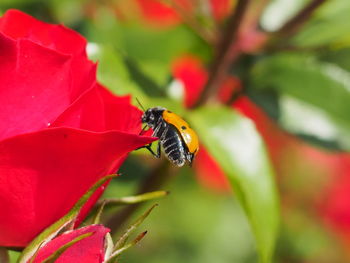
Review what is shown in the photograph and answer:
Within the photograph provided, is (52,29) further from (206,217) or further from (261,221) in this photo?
(206,217)

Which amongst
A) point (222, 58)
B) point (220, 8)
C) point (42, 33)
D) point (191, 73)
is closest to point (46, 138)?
point (42, 33)

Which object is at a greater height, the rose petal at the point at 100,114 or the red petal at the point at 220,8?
the rose petal at the point at 100,114

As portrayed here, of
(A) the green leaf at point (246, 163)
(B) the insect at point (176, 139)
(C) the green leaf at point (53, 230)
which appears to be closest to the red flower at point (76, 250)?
(C) the green leaf at point (53, 230)

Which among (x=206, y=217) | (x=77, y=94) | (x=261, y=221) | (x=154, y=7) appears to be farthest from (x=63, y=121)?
(x=206, y=217)

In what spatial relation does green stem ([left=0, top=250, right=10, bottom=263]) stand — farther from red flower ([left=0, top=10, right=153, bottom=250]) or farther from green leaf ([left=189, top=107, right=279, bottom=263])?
green leaf ([left=189, top=107, right=279, bottom=263])

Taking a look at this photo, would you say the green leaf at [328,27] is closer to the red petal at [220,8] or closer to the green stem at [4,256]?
the red petal at [220,8]

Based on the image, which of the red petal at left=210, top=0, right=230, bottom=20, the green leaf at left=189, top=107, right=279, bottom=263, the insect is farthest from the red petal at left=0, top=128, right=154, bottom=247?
the red petal at left=210, top=0, right=230, bottom=20
